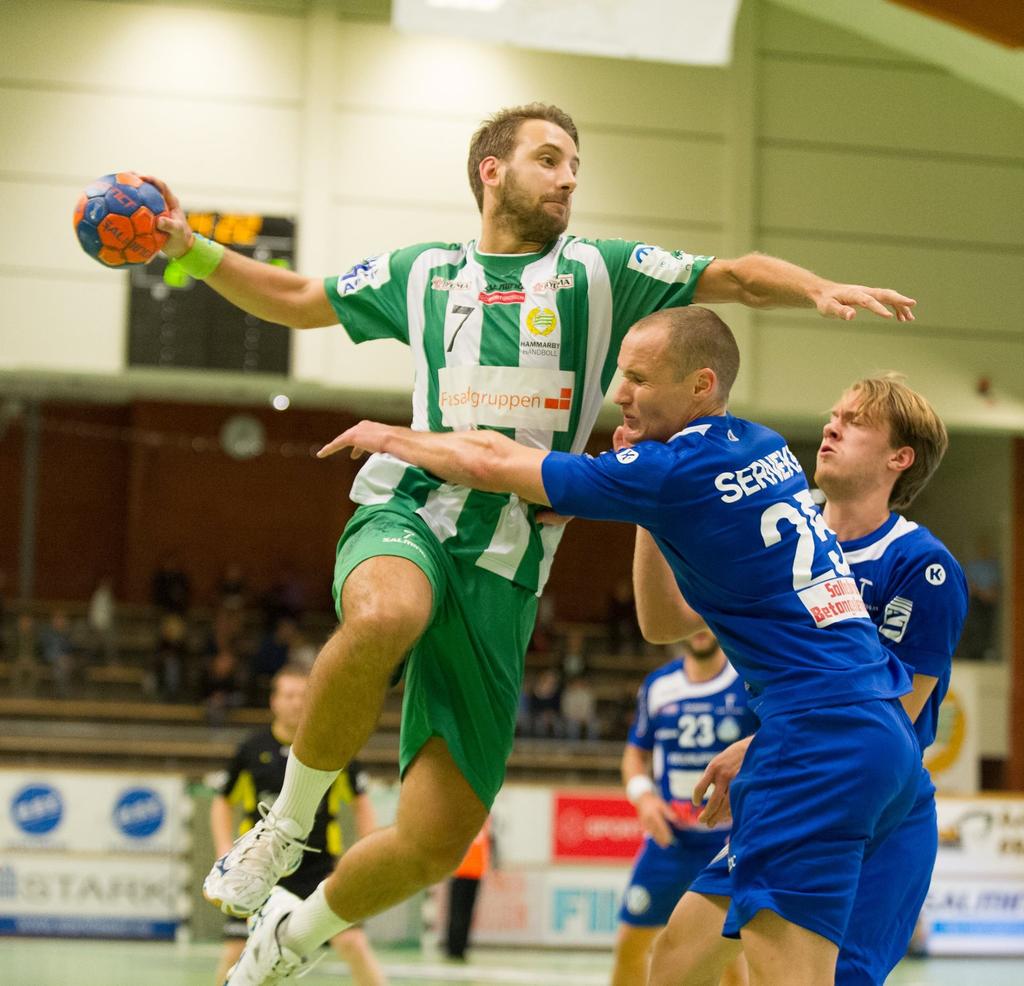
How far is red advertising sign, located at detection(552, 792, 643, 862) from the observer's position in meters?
12.7

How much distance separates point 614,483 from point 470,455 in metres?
0.38

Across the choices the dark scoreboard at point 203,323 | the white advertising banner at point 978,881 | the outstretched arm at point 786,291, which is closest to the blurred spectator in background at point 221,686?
the dark scoreboard at point 203,323

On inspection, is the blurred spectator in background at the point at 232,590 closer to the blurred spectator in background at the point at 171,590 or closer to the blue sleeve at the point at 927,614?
the blurred spectator in background at the point at 171,590

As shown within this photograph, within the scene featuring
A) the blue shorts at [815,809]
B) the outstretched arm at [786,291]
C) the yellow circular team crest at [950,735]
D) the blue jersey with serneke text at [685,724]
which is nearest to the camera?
the blue shorts at [815,809]

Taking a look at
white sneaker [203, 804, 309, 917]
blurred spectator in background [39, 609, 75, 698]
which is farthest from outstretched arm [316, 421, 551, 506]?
blurred spectator in background [39, 609, 75, 698]

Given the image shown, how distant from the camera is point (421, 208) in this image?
50.2ft

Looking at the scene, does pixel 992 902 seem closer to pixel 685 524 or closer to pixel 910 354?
pixel 910 354

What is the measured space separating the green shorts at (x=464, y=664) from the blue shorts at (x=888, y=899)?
1088mm

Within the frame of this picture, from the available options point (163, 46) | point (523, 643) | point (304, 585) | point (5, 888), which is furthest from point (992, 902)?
point (304, 585)

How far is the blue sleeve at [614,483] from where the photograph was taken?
3.68 m

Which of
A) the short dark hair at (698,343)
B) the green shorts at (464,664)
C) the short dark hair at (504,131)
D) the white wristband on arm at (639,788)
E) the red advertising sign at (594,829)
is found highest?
the short dark hair at (504,131)

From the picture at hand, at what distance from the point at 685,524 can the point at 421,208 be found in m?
12.1

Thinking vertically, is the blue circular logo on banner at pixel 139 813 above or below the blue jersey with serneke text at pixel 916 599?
below

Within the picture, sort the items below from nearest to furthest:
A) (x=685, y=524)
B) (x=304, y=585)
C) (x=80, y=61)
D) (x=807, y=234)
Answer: (x=685, y=524) → (x=80, y=61) → (x=807, y=234) → (x=304, y=585)
